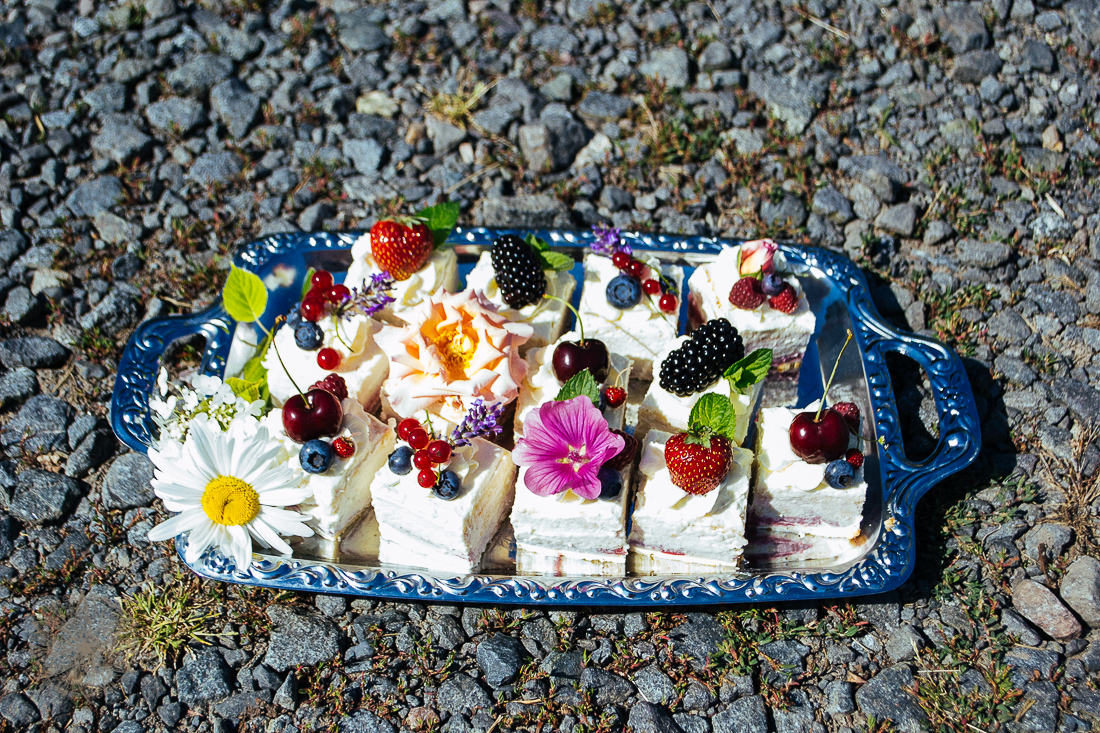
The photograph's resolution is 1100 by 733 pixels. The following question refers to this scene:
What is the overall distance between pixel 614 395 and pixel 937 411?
70.2 inches

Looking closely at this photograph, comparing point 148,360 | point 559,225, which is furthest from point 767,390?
point 148,360

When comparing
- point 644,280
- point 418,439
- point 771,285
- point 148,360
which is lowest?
point 148,360

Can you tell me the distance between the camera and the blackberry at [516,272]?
161 inches

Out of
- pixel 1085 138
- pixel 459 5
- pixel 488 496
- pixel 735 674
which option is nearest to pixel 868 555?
pixel 735 674

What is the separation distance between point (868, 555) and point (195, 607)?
3081 millimetres

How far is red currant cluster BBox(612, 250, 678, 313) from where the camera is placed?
13.8 ft

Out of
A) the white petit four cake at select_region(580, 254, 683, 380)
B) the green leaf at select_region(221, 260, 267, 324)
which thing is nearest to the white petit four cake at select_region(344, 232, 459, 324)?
the green leaf at select_region(221, 260, 267, 324)

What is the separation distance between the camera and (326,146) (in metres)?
6.13

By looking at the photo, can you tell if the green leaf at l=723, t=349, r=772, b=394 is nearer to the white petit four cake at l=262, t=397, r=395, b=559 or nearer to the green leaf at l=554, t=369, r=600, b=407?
the green leaf at l=554, t=369, r=600, b=407

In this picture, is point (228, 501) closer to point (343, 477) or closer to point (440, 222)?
point (343, 477)

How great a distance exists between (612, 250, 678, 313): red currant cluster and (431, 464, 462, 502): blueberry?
56.0 inches

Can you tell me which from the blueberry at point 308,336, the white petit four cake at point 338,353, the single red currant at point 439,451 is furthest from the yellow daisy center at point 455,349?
the blueberry at point 308,336

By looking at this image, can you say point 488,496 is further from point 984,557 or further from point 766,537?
point 984,557

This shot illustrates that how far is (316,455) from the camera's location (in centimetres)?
358
